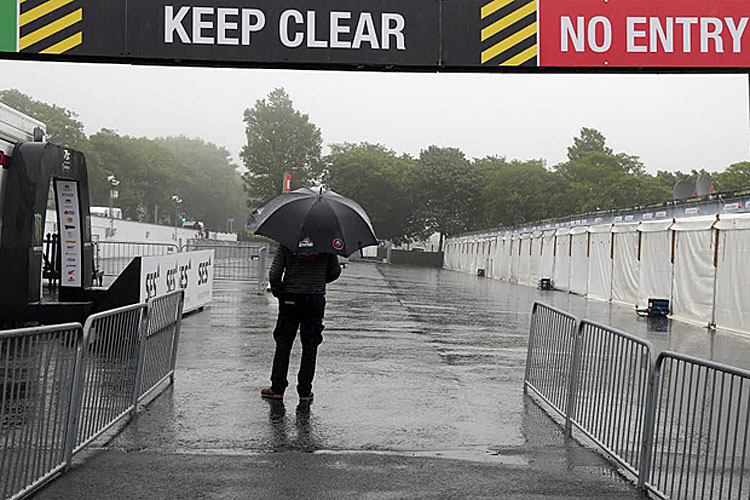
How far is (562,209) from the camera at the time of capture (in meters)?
86.1

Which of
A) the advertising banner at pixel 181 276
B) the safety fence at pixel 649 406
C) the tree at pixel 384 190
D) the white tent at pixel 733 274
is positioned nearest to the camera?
the safety fence at pixel 649 406

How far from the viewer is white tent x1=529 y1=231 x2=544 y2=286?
128ft

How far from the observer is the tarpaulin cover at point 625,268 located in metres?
25.4

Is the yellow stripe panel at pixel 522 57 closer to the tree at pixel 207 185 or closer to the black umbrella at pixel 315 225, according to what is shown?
the black umbrella at pixel 315 225

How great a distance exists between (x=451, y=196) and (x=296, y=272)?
81774mm

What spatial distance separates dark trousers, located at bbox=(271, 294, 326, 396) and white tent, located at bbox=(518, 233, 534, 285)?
3355 centimetres

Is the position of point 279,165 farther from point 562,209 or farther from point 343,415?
point 343,415

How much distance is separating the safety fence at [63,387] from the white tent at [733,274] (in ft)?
45.8

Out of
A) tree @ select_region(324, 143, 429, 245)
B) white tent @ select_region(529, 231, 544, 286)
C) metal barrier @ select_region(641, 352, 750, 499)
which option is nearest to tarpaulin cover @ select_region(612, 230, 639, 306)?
white tent @ select_region(529, 231, 544, 286)

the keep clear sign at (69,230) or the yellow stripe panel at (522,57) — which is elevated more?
the yellow stripe panel at (522,57)

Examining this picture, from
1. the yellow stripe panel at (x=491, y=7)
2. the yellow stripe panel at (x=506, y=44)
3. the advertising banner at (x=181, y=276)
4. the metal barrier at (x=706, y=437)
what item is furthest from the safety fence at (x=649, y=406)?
the advertising banner at (x=181, y=276)

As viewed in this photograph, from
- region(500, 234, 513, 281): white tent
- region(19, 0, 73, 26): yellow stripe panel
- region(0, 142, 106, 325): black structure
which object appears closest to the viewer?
region(19, 0, 73, 26): yellow stripe panel

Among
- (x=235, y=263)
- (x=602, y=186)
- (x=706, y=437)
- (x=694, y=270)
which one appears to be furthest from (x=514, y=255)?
(x=602, y=186)

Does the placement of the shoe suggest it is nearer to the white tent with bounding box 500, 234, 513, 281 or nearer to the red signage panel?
the red signage panel
